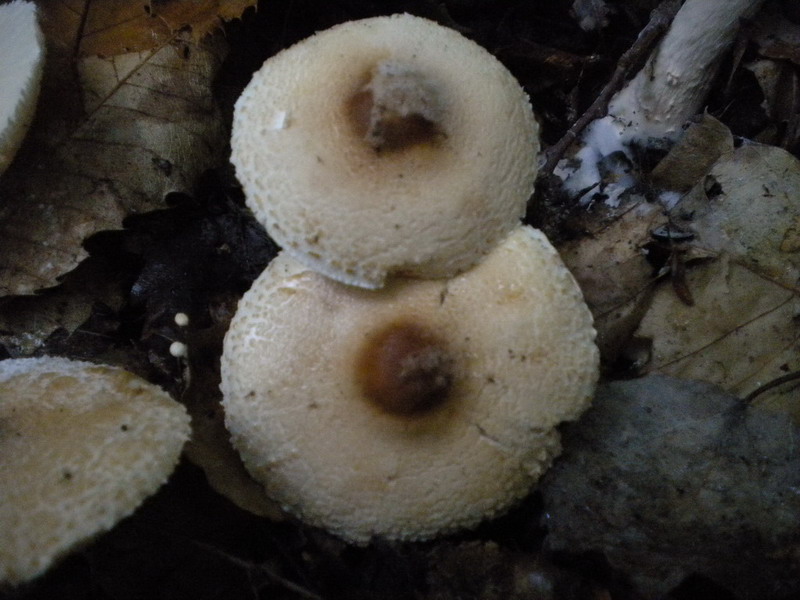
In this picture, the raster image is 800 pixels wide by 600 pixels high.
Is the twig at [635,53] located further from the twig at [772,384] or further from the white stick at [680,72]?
the twig at [772,384]

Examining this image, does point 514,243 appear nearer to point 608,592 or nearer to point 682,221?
point 682,221

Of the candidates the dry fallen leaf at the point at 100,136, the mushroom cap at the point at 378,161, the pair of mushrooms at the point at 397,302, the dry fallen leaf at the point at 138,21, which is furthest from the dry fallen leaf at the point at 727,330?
the dry fallen leaf at the point at 138,21

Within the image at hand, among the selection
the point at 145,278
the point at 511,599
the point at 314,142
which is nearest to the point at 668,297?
the point at 511,599

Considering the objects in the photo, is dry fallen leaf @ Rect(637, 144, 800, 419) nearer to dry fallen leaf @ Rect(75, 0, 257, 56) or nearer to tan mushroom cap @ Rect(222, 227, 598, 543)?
tan mushroom cap @ Rect(222, 227, 598, 543)

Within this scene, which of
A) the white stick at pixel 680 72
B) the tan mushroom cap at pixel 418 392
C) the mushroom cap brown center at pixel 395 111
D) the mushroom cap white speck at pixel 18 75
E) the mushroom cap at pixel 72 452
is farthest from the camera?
the white stick at pixel 680 72

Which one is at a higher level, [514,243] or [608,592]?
[514,243]

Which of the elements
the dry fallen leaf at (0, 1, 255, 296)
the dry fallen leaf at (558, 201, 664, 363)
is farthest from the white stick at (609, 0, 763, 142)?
the dry fallen leaf at (0, 1, 255, 296)

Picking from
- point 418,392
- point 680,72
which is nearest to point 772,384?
point 418,392
